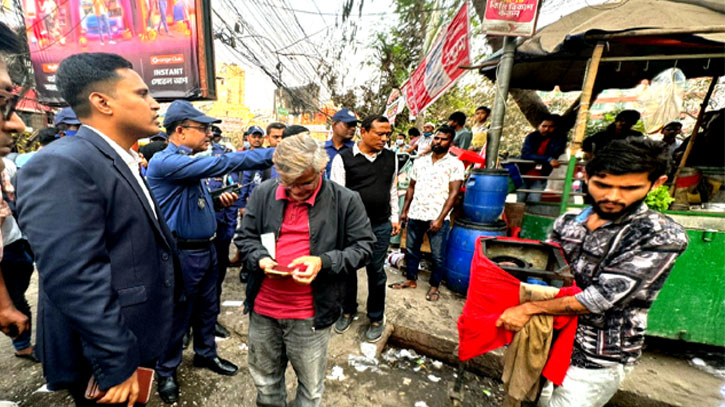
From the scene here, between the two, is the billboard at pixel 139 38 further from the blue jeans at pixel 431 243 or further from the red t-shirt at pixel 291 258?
the red t-shirt at pixel 291 258

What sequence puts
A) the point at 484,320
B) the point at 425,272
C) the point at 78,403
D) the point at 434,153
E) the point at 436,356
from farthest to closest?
1. the point at 425,272
2. the point at 434,153
3. the point at 436,356
4. the point at 484,320
5. the point at 78,403

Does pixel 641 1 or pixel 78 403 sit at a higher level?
pixel 641 1

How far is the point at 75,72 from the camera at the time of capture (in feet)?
3.73

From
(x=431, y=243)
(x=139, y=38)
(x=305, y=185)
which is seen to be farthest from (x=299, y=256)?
(x=139, y=38)

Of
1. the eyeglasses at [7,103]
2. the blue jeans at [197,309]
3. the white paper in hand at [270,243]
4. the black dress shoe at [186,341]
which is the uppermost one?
the eyeglasses at [7,103]

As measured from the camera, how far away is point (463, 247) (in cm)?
337

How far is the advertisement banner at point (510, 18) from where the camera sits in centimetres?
299

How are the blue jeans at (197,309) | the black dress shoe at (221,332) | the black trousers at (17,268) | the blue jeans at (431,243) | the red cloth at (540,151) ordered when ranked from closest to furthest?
the blue jeans at (197,309), the black trousers at (17,268), the black dress shoe at (221,332), the blue jeans at (431,243), the red cloth at (540,151)

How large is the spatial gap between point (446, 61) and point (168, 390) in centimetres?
486

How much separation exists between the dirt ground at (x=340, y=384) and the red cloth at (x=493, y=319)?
41.7 inches

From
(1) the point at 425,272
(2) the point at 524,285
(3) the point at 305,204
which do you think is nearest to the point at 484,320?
(2) the point at 524,285

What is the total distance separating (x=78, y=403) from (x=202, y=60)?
22.4 ft

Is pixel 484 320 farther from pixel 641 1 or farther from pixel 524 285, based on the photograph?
pixel 641 1

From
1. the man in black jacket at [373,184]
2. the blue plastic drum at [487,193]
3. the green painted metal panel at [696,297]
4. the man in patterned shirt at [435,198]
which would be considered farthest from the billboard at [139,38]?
the green painted metal panel at [696,297]
